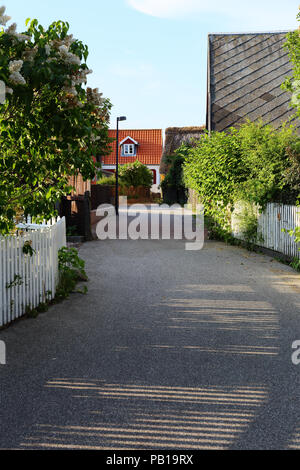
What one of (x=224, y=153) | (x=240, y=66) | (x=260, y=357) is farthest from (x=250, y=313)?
(x=240, y=66)

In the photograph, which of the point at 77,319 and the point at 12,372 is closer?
the point at 12,372

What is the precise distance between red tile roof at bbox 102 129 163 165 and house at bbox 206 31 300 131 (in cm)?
2778

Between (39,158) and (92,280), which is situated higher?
(39,158)

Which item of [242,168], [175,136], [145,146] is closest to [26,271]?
[242,168]

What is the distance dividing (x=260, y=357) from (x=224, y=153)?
29.1ft

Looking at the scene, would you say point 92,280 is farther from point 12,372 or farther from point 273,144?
point 273,144

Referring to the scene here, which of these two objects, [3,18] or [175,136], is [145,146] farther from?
[3,18]

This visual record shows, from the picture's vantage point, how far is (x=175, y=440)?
3.15 meters

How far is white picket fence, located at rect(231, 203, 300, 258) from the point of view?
1008 centimetres

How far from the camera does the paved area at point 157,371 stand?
3.24 meters

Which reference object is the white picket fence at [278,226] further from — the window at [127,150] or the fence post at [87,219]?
the window at [127,150]

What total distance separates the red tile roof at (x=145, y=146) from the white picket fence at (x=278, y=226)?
1493 inches

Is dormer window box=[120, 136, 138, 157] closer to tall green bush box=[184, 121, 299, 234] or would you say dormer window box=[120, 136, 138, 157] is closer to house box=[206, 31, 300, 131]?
house box=[206, 31, 300, 131]

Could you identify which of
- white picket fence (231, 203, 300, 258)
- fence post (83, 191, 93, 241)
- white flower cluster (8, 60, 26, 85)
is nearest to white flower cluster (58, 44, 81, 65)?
white flower cluster (8, 60, 26, 85)
